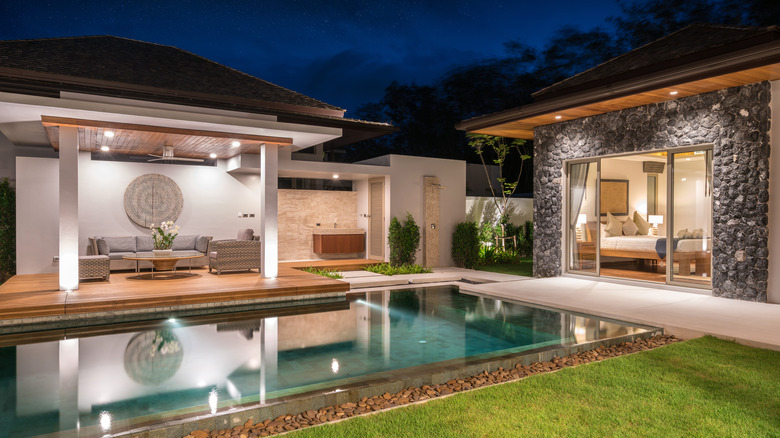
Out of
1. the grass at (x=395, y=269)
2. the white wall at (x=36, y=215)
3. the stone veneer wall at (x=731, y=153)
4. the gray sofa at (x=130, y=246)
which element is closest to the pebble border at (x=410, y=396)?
the stone veneer wall at (x=731, y=153)

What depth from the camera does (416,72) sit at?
64.2m

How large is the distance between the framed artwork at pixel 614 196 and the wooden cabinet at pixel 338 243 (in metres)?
6.71

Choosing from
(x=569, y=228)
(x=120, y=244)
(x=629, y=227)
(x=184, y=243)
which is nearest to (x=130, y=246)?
(x=120, y=244)

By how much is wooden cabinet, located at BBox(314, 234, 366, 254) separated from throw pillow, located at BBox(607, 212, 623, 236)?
265 inches

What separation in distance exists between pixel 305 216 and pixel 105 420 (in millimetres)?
10603

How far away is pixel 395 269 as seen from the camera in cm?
1191

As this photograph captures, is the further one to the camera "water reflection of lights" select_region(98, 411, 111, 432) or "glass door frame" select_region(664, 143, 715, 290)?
"glass door frame" select_region(664, 143, 715, 290)

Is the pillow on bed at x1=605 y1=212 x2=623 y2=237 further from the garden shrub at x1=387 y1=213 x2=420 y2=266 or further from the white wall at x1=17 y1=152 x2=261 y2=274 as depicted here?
the white wall at x1=17 y1=152 x2=261 y2=274

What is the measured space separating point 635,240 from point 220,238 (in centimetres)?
998

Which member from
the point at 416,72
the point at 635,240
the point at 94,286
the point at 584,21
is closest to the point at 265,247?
the point at 94,286

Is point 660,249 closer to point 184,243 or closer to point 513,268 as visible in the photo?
point 513,268

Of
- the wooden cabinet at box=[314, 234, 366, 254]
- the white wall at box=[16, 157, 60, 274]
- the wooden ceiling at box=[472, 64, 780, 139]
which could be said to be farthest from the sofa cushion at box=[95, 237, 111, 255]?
the wooden ceiling at box=[472, 64, 780, 139]

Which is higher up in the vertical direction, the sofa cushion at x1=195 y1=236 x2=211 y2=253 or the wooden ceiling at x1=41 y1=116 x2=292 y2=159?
the wooden ceiling at x1=41 y1=116 x2=292 y2=159

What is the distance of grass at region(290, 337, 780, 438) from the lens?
3326 millimetres
